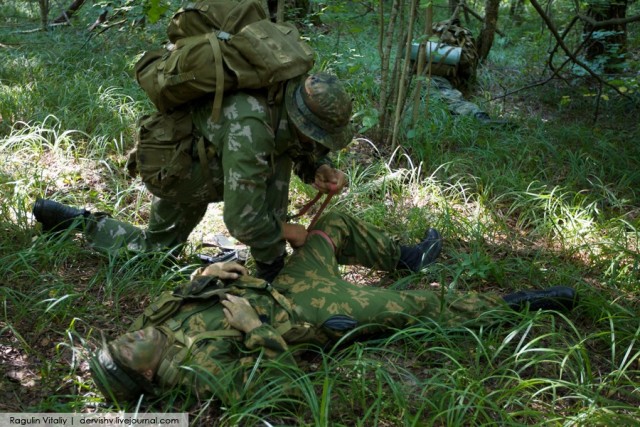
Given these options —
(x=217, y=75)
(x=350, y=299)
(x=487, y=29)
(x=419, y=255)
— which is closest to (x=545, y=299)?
(x=419, y=255)

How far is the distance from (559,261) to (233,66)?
222cm

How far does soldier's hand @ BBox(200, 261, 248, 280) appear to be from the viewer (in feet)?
9.16

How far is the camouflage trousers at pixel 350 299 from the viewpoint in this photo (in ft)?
9.39

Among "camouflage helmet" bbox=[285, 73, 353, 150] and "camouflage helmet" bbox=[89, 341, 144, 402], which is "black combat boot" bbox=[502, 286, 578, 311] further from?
"camouflage helmet" bbox=[89, 341, 144, 402]

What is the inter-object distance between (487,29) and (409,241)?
14.8 feet

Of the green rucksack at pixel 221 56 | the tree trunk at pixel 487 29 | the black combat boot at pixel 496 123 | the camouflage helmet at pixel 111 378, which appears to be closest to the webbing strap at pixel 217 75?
the green rucksack at pixel 221 56

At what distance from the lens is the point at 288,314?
9.03ft

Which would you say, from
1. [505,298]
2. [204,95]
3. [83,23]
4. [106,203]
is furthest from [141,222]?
[83,23]

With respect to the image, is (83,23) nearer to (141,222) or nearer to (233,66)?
(141,222)

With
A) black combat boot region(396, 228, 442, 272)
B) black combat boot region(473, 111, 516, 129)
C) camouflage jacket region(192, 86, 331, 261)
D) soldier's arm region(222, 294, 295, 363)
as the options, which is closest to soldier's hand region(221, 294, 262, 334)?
soldier's arm region(222, 294, 295, 363)

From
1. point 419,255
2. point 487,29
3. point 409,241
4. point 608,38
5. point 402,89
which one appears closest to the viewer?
point 419,255

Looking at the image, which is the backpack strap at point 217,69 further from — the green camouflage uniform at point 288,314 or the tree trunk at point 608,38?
the tree trunk at point 608,38

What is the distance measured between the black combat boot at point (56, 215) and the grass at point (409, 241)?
103 mm

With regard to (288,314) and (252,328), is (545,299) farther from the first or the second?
(252,328)
